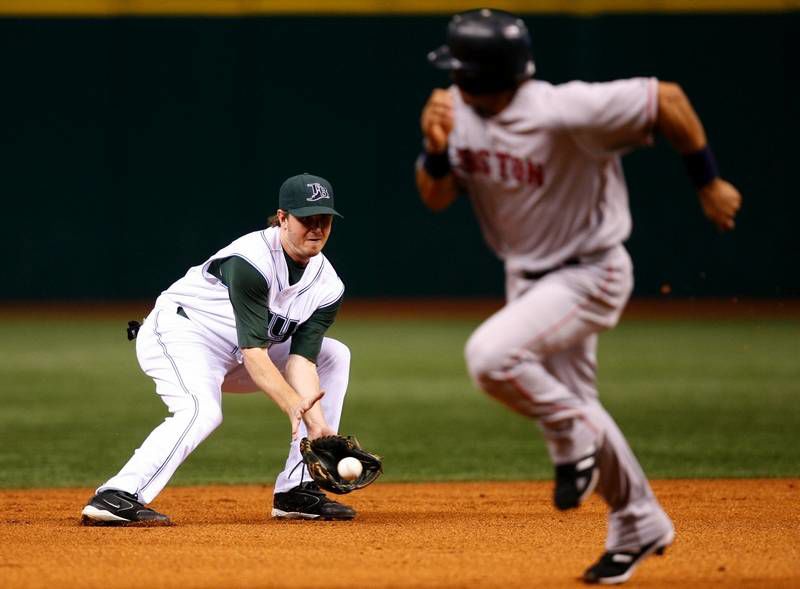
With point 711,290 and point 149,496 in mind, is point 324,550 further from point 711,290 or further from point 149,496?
point 711,290

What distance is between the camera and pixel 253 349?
5.27 meters

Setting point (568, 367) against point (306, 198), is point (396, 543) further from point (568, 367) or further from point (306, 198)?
point (306, 198)

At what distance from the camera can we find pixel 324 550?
4926 mm

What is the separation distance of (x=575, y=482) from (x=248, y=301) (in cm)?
188

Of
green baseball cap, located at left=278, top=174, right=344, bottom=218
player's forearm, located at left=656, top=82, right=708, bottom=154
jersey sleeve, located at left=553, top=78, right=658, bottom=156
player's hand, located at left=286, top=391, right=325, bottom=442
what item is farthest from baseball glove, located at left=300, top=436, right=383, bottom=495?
player's forearm, located at left=656, top=82, right=708, bottom=154

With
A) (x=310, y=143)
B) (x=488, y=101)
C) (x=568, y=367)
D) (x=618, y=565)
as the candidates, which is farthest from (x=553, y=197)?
(x=310, y=143)

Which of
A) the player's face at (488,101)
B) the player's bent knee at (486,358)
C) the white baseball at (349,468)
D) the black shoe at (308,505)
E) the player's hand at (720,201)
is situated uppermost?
the player's face at (488,101)

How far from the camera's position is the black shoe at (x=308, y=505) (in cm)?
581

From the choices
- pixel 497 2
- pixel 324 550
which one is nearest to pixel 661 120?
pixel 324 550

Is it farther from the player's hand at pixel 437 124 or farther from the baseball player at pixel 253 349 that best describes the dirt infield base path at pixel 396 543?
the player's hand at pixel 437 124

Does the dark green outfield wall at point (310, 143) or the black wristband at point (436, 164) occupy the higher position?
the black wristband at point (436, 164)

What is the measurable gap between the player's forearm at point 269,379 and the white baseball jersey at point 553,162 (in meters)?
1.36

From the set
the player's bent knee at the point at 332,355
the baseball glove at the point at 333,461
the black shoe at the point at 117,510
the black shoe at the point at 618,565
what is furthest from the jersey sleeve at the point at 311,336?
the black shoe at the point at 618,565

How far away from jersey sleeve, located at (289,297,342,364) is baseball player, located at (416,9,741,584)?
1.58 m
